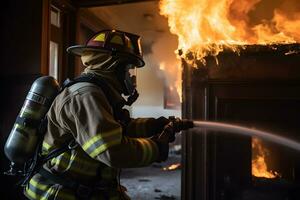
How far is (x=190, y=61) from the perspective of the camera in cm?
354

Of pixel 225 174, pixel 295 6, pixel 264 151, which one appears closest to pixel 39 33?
pixel 225 174

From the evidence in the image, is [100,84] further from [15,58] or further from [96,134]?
[15,58]

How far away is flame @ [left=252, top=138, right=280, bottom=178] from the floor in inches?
71.6

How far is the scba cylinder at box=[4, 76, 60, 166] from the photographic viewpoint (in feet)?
6.37

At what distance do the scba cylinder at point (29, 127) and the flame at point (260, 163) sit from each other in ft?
8.20

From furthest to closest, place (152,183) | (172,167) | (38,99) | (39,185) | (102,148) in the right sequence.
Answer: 1. (172,167)
2. (152,183)
3. (38,99)
4. (39,185)
5. (102,148)

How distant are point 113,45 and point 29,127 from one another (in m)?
0.74

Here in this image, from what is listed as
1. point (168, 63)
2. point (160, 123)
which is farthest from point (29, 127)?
point (168, 63)

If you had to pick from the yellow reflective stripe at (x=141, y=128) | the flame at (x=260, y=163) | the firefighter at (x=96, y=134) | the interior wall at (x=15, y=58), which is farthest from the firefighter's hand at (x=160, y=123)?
the interior wall at (x=15, y=58)

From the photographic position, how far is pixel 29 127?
6.47 ft

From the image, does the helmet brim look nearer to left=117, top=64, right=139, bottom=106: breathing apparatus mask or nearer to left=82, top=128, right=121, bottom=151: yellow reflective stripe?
left=117, top=64, right=139, bottom=106: breathing apparatus mask

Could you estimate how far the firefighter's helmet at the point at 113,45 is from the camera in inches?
78.0

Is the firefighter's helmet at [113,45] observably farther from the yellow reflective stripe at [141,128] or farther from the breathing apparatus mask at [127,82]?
the yellow reflective stripe at [141,128]

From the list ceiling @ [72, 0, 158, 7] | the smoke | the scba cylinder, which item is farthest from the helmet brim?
→ the smoke
